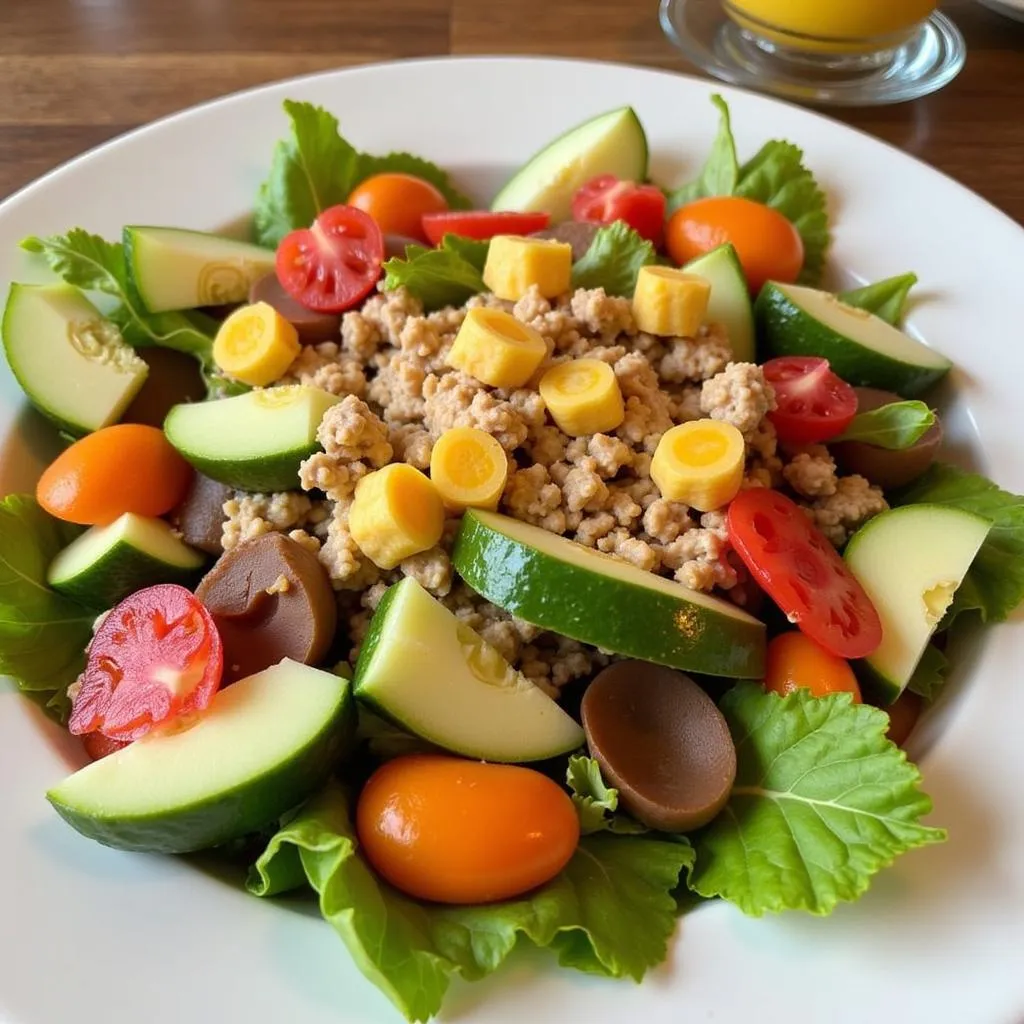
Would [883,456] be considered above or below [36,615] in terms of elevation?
above

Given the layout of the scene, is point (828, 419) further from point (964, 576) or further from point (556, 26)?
point (556, 26)

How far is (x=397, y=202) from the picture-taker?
273 cm

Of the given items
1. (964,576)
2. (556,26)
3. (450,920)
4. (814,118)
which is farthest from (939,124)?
(450,920)

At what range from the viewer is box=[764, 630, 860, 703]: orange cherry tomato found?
6.28 ft

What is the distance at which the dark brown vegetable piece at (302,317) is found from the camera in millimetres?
2375

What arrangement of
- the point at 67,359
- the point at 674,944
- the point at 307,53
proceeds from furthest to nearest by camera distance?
the point at 307,53, the point at 67,359, the point at 674,944

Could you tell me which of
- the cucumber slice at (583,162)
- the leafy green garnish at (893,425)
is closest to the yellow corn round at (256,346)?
the cucumber slice at (583,162)

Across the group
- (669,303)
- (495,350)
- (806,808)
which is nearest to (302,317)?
(495,350)

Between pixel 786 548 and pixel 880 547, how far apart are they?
0.24 meters

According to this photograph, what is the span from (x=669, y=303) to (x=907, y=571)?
71 centimetres

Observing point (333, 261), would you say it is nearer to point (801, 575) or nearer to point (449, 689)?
point (449, 689)

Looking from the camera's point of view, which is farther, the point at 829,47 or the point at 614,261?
the point at 829,47

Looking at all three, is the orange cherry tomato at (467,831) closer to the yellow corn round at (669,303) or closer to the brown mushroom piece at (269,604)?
the brown mushroom piece at (269,604)

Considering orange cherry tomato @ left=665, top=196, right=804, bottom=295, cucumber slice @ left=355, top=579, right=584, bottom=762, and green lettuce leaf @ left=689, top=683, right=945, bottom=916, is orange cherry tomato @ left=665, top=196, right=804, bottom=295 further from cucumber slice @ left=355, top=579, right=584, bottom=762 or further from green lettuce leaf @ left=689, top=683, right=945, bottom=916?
cucumber slice @ left=355, top=579, right=584, bottom=762
